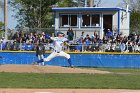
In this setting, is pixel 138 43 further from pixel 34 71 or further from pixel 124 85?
pixel 124 85

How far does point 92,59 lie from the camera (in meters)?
31.1

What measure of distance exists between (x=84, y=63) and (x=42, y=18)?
3009 cm

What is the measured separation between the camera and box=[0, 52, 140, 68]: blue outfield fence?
3059 cm

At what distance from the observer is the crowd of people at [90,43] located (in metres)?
30.7

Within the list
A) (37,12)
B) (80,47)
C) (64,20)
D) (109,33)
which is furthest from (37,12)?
(80,47)

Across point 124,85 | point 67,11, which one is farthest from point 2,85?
point 67,11

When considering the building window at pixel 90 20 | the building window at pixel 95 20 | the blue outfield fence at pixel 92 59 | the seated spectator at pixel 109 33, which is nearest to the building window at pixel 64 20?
the building window at pixel 90 20

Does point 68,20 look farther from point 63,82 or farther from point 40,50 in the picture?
point 63,82

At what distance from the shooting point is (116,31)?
35.5m

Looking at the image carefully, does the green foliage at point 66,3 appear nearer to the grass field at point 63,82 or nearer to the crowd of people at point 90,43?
the crowd of people at point 90,43

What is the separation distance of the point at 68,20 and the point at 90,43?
23.8 ft

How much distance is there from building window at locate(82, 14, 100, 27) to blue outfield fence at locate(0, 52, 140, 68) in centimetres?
646

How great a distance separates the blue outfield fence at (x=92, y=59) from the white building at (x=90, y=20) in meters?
5.02

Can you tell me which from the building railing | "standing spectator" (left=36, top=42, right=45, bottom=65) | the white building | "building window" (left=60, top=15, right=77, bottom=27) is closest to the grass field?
"standing spectator" (left=36, top=42, right=45, bottom=65)
